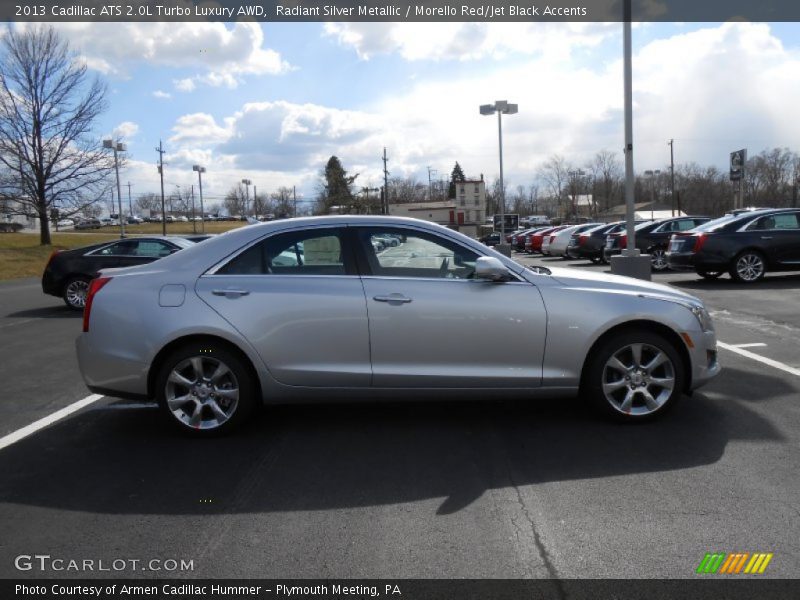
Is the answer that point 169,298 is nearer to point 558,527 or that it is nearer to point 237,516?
point 237,516

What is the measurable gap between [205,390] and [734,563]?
11.6ft

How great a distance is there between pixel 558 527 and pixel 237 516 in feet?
5.71

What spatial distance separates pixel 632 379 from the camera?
191 inches

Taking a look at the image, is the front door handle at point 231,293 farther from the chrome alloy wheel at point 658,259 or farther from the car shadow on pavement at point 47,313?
the chrome alloy wheel at point 658,259

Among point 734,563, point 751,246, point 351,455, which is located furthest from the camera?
point 751,246

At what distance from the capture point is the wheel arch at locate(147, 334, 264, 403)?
476 cm

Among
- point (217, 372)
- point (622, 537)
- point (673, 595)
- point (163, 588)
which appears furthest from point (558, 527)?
point (217, 372)

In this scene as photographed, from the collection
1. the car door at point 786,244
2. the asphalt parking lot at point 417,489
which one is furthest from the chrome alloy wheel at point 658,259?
the asphalt parking lot at point 417,489

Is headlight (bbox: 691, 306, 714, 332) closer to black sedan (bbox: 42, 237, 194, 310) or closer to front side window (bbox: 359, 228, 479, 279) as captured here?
front side window (bbox: 359, 228, 479, 279)

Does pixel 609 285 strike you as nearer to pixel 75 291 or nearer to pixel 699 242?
pixel 699 242

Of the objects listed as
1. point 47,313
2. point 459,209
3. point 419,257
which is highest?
point 459,209

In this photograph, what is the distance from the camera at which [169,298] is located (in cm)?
475

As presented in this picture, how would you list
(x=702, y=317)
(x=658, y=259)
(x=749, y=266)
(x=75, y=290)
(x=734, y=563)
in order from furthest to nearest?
(x=658, y=259) < (x=749, y=266) < (x=75, y=290) < (x=702, y=317) < (x=734, y=563)

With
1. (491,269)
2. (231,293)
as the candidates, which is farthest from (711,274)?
(231,293)
